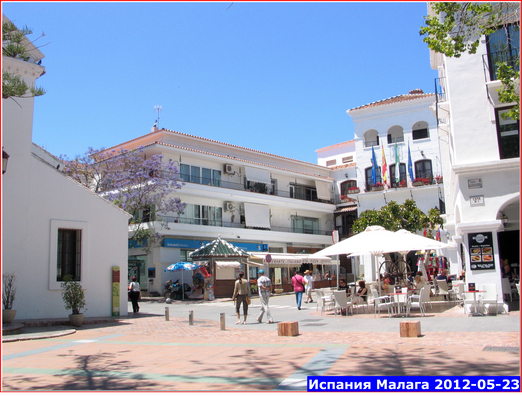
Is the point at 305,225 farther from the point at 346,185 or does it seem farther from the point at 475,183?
the point at 475,183

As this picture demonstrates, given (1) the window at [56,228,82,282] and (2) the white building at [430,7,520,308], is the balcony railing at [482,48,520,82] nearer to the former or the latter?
(2) the white building at [430,7,520,308]

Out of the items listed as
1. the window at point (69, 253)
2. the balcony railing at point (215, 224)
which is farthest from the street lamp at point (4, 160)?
the balcony railing at point (215, 224)

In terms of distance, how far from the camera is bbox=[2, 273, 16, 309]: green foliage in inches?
571

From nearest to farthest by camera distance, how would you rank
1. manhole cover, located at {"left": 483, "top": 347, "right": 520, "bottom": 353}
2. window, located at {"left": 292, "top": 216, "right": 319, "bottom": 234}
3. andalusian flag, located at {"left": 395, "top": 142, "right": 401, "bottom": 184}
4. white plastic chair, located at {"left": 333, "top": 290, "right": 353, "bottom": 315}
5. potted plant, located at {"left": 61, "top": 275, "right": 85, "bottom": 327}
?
manhole cover, located at {"left": 483, "top": 347, "right": 520, "bottom": 353}, potted plant, located at {"left": 61, "top": 275, "right": 85, "bottom": 327}, white plastic chair, located at {"left": 333, "top": 290, "right": 353, "bottom": 315}, andalusian flag, located at {"left": 395, "top": 142, "right": 401, "bottom": 184}, window, located at {"left": 292, "top": 216, "right": 319, "bottom": 234}

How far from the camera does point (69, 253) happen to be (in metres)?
17.3

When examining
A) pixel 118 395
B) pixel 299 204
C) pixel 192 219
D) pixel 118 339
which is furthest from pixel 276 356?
pixel 299 204

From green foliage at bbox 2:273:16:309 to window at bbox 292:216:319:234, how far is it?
30.9 metres

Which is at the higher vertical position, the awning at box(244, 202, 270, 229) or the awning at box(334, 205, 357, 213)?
the awning at box(334, 205, 357, 213)

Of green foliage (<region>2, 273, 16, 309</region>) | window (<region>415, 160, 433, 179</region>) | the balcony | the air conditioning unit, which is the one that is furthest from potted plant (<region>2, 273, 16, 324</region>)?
window (<region>415, 160, 433, 179</region>)

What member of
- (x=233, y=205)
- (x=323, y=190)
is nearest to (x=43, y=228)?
(x=233, y=205)

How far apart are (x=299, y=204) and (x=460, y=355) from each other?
3611 cm

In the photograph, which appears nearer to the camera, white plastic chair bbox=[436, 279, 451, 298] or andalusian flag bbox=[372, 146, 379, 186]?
white plastic chair bbox=[436, 279, 451, 298]

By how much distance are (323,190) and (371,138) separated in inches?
308

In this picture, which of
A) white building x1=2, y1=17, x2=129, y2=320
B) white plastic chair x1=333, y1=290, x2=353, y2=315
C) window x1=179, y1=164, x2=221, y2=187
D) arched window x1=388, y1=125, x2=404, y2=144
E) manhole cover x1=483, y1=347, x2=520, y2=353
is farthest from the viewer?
arched window x1=388, y1=125, x2=404, y2=144
